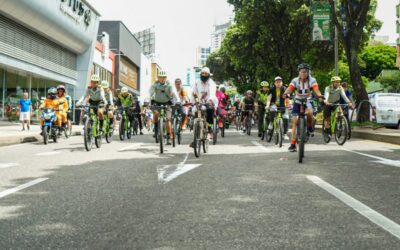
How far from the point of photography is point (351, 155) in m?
9.84

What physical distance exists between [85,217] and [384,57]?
3301 inches

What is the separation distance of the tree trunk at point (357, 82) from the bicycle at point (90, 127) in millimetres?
11989

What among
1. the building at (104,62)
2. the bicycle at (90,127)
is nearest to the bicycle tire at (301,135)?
the bicycle at (90,127)

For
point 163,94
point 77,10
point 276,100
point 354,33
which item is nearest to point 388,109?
point 354,33

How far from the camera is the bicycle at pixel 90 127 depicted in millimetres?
11522

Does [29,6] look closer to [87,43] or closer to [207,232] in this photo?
[87,43]

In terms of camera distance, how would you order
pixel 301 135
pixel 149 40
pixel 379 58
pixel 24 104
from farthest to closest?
pixel 149 40
pixel 379 58
pixel 24 104
pixel 301 135

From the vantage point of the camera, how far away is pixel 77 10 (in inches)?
1419

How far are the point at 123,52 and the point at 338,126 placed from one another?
5598 cm

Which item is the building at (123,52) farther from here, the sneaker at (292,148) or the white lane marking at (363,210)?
the white lane marking at (363,210)

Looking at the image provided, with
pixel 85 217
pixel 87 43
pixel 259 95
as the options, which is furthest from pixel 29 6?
pixel 85 217

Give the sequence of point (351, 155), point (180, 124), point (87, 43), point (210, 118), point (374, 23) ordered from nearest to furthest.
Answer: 1. point (351, 155)
2. point (210, 118)
3. point (180, 124)
4. point (374, 23)
5. point (87, 43)

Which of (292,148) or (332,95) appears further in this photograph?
(332,95)

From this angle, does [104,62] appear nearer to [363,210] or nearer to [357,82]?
[357,82]
